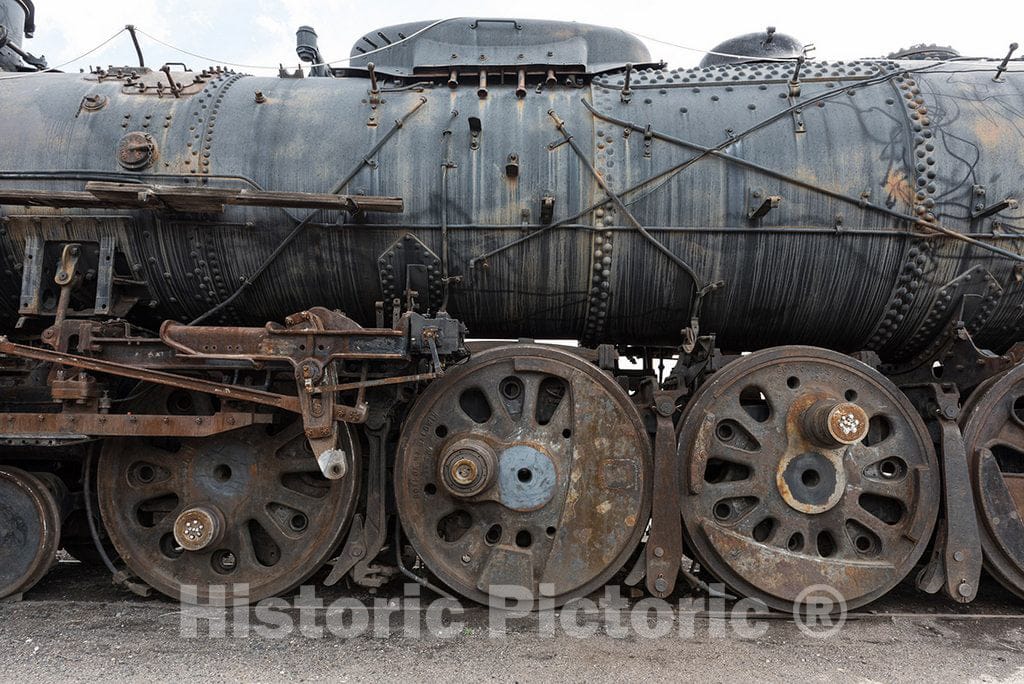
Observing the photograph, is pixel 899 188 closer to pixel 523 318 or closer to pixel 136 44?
pixel 523 318

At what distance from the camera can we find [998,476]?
3549 mm

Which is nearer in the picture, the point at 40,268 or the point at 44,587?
the point at 40,268

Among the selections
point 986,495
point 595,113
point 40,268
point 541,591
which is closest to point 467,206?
point 595,113

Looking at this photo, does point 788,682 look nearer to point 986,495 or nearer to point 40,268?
point 986,495

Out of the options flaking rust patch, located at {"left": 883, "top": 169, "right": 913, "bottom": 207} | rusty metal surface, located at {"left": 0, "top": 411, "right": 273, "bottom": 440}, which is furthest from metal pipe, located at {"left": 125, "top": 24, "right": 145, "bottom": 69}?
flaking rust patch, located at {"left": 883, "top": 169, "right": 913, "bottom": 207}

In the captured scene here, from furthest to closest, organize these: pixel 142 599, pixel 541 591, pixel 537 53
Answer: pixel 537 53
pixel 142 599
pixel 541 591

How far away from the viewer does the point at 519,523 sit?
3.54 m

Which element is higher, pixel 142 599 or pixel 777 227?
pixel 777 227

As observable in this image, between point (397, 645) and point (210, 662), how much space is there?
35.4 inches

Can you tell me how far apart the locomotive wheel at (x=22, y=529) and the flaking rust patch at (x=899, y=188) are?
17.2 ft

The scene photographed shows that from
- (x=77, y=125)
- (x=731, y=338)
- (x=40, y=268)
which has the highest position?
(x=77, y=125)

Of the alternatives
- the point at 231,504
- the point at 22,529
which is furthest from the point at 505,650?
the point at 22,529

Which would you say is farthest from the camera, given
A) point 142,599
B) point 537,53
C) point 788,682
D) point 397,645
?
point 537,53

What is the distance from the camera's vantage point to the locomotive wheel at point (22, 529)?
141 inches
